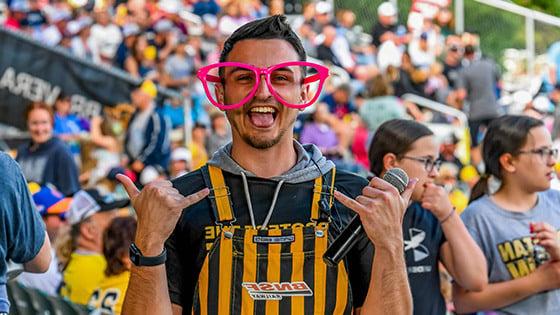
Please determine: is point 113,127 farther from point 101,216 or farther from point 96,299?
point 96,299

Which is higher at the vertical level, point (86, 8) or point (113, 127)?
point (86, 8)

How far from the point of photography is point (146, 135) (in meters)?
12.6

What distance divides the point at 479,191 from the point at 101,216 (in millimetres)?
2565

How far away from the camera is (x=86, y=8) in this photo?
1923cm

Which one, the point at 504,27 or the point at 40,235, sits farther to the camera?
the point at 504,27

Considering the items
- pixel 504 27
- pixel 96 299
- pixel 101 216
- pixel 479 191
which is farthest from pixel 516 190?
pixel 504 27

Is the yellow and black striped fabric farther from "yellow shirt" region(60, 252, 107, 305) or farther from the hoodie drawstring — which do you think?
"yellow shirt" region(60, 252, 107, 305)

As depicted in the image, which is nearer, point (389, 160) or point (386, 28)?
point (389, 160)

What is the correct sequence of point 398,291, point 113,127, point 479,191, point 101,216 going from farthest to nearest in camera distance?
point 113,127
point 101,216
point 479,191
point 398,291

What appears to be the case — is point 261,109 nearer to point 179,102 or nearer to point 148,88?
point 148,88

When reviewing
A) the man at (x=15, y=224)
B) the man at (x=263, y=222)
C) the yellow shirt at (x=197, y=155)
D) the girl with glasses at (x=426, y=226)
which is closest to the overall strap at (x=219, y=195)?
the man at (x=263, y=222)

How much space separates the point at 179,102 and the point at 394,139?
8.28m

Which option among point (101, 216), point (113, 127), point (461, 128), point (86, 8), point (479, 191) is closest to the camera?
point (479, 191)

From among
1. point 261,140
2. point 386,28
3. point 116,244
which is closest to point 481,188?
point 116,244
